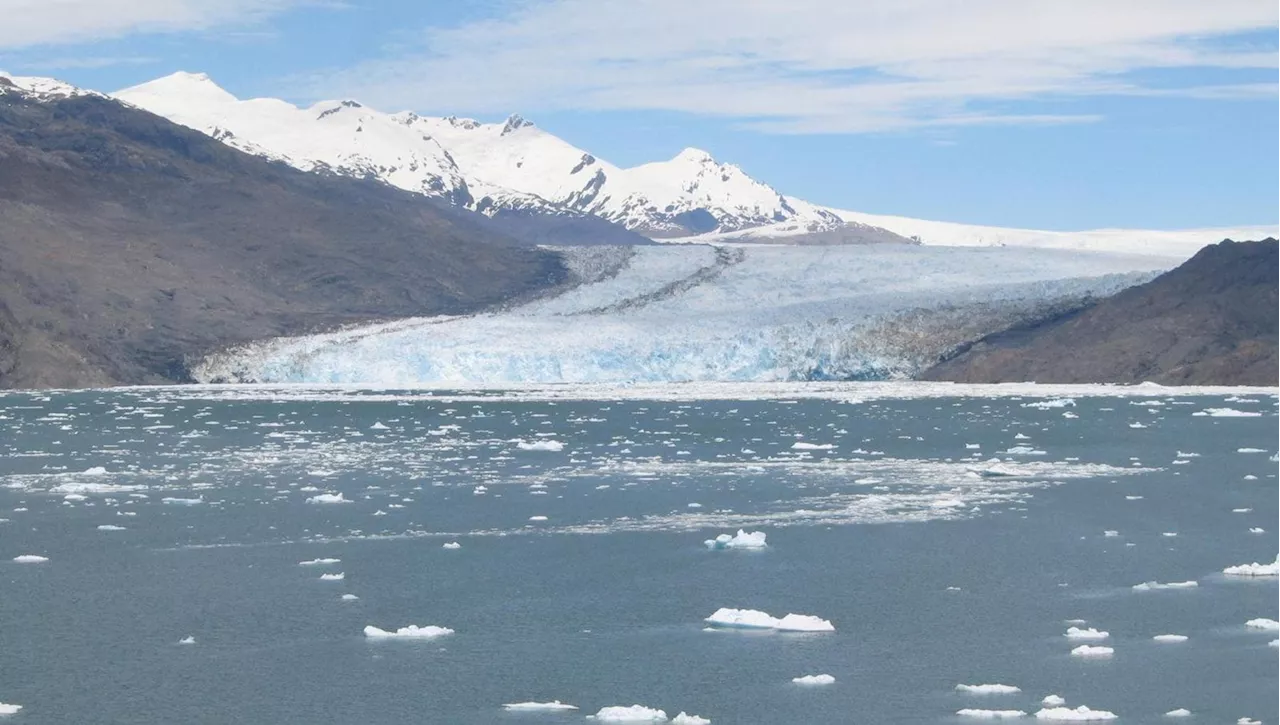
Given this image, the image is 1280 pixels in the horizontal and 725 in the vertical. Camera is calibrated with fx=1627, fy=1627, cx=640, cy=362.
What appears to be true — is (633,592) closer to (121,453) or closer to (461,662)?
(461,662)

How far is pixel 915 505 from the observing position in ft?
70.3

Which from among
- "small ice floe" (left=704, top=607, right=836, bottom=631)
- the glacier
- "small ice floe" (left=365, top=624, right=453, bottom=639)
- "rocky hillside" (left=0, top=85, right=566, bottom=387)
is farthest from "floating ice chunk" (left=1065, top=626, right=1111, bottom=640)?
"rocky hillside" (left=0, top=85, right=566, bottom=387)

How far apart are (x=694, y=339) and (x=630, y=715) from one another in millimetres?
41172

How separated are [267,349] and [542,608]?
42.1m

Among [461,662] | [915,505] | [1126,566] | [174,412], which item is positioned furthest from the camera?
[174,412]

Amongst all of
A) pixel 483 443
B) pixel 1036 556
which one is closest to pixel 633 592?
pixel 1036 556

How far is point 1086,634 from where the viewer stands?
13.5m

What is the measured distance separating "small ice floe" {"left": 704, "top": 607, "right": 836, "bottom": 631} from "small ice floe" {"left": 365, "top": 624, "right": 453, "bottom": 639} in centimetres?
239

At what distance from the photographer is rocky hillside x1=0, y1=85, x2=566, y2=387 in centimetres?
5522

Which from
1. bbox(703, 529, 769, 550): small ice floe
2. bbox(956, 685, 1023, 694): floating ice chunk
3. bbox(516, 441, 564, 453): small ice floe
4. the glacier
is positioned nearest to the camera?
bbox(956, 685, 1023, 694): floating ice chunk

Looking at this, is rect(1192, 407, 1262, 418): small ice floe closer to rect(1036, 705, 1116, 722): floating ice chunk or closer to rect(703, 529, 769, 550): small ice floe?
rect(703, 529, 769, 550): small ice floe

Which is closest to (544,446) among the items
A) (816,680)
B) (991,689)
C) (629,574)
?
(629,574)

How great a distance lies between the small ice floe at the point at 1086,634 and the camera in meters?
13.4

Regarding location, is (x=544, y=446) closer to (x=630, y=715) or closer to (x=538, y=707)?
(x=538, y=707)
